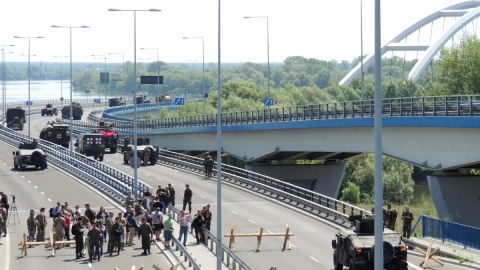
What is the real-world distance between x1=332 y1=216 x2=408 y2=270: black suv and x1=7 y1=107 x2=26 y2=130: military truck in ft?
289

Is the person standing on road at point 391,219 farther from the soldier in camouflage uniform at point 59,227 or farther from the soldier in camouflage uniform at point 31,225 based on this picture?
the soldier in camouflage uniform at point 31,225

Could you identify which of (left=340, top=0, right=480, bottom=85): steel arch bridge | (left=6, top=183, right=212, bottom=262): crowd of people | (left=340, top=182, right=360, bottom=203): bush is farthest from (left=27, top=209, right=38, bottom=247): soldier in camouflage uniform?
(left=340, top=0, right=480, bottom=85): steel arch bridge

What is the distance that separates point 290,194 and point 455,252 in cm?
1611

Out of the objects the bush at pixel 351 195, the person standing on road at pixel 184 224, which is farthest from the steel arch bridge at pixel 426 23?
the person standing on road at pixel 184 224

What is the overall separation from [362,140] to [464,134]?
39.5 feet

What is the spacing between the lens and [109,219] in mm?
37125

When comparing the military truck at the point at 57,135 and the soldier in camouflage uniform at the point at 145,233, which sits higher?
the military truck at the point at 57,135

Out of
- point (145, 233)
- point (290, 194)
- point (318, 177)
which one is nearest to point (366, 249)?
point (145, 233)

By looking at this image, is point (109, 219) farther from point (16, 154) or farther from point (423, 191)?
point (423, 191)

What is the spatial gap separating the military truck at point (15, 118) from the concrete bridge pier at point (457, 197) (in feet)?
230

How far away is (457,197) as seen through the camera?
53.1 m

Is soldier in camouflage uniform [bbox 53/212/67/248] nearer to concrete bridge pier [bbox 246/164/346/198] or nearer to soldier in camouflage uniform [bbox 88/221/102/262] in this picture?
soldier in camouflage uniform [bbox 88/221/102/262]

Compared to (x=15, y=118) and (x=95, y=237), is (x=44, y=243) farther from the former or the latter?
(x=15, y=118)

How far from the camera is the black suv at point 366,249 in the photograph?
29.0 m
